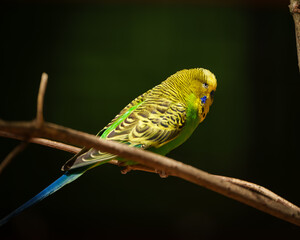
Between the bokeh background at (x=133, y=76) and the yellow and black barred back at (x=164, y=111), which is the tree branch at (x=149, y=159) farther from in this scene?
the bokeh background at (x=133, y=76)

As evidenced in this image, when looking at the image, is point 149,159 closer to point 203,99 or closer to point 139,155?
point 139,155

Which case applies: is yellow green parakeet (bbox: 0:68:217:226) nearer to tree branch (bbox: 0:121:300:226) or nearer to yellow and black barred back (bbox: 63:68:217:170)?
yellow and black barred back (bbox: 63:68:217:170)

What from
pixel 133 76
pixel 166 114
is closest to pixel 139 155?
pixel 166 114

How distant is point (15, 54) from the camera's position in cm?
235

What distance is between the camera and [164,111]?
1154mm

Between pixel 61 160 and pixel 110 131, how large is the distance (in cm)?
139

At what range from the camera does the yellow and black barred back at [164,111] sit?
108 cm

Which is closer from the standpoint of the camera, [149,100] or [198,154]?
[149,100]

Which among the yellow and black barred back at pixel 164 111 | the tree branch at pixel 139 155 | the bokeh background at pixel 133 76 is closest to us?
the tree branch at pixel 139 155

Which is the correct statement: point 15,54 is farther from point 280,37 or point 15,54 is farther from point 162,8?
point 280,37

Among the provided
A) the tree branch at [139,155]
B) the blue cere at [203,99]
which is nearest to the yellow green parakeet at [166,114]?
the blue cere at [203,99]

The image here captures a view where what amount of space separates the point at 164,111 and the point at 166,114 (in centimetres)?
2

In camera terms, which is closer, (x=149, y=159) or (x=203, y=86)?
(x=149, y=159)

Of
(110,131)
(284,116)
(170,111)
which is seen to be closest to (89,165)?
(110,131)
